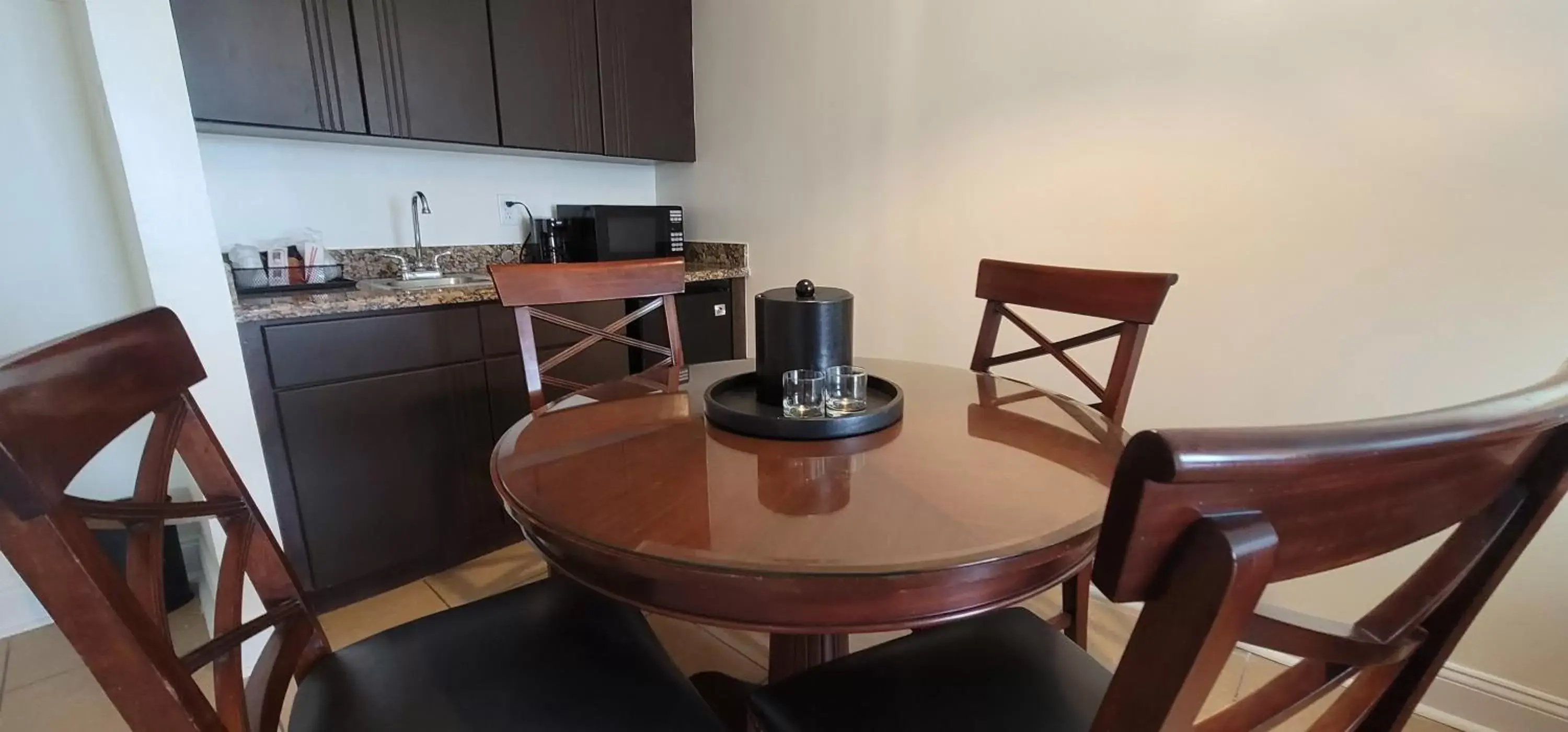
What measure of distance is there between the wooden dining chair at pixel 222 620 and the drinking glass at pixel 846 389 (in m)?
0.48

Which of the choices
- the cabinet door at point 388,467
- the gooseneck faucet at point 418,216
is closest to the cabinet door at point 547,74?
the gooseneck faucet at point 418,216

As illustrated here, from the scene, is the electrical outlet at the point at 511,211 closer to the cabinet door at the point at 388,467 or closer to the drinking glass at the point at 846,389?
the cabinet door at the point at 388,467

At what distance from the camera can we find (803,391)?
1115 millimetres

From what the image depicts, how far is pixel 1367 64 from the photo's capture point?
141cm

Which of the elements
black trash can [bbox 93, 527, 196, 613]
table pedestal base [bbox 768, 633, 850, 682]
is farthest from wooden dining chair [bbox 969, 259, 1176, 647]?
black trash can [bbox 93, 527, 196, 613]

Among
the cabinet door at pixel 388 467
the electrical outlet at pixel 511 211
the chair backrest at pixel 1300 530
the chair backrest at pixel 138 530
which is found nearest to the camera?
the chair backrest at pixel 1300 530

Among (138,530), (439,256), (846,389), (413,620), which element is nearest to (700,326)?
(439,256)

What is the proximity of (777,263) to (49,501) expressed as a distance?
2.27 meters

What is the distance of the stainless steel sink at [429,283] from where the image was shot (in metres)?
2.05

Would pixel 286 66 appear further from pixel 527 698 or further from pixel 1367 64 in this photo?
pixel 1367 64

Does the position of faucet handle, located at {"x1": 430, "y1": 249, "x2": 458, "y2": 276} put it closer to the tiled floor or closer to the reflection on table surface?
the tiled floor

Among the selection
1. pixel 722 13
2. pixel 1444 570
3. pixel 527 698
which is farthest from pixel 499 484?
pixel 722 13

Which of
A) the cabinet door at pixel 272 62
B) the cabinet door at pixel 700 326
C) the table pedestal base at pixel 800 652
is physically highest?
the cabinet door at pixel 272 62

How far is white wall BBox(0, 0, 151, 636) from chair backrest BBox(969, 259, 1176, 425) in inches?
88.0
